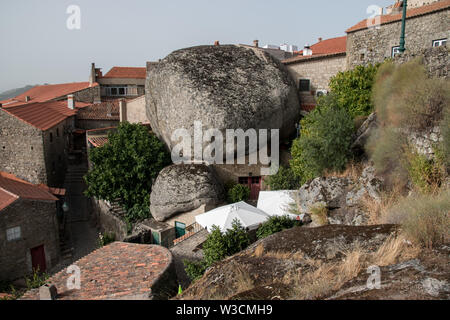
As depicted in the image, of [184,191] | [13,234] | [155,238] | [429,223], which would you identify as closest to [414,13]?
[429,223]

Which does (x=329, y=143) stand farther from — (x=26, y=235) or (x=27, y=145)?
(x=27, y=145)

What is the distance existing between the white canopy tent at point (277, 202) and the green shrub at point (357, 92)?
160 inches

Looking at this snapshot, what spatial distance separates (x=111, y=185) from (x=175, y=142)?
Answer: 4113 millimetres

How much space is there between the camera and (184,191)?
52.4ft

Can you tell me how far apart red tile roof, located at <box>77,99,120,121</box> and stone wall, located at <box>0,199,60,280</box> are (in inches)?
456

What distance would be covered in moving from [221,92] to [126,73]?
2315cm

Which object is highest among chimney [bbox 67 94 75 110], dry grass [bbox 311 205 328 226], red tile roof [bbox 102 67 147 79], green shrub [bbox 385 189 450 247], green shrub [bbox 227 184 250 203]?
red tile roof [bbox 102 67 147 79]

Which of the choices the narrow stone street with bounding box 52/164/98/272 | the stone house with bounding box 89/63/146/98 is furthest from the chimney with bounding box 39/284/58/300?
the stone house with bounding box 89/63/146/98

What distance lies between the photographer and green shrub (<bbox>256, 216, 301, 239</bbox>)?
11633 millimetres

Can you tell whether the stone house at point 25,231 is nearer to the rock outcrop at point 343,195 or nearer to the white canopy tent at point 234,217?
the white canopy tent at point 234,217

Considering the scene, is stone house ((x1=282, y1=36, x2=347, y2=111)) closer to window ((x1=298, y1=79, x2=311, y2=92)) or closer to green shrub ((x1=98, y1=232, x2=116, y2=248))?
window ((x1=298, y1=79, x2=311, y2=92))

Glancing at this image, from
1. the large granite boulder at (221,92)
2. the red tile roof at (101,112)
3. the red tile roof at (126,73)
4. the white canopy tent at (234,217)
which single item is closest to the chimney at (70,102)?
the red tile roof at (101,112)
